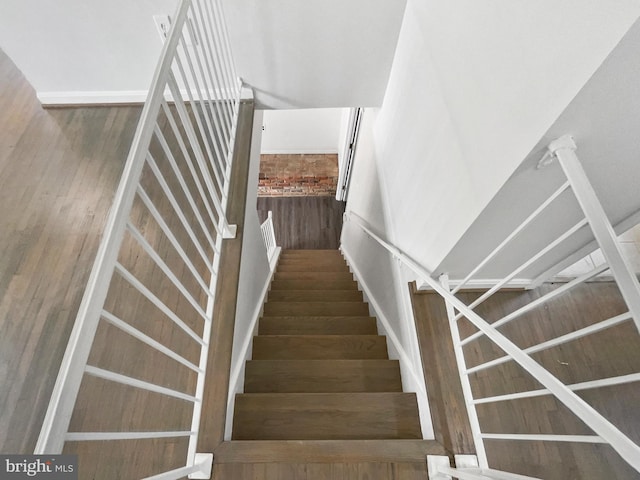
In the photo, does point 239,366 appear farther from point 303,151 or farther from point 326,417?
point 303,151

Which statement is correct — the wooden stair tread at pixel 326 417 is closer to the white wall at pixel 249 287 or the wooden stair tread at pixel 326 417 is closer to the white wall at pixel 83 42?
the white wall at pixel 249 287

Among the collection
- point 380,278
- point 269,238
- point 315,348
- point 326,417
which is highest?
point 269,238

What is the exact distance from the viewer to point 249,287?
2160 millimetres

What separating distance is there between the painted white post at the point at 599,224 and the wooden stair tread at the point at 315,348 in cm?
178

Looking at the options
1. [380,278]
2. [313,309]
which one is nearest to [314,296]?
[313,309]

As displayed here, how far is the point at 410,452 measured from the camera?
1.40m

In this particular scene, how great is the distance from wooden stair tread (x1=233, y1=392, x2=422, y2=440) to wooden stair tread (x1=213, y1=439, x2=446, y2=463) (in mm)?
212

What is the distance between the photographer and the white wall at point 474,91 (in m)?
0.69

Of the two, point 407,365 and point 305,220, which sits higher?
point 305,220

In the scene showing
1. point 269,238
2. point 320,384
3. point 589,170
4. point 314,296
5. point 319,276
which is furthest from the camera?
point 269,238

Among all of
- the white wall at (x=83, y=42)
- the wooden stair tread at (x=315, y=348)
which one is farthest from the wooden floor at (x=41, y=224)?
the wooden stair tread at (x=315, y=348)

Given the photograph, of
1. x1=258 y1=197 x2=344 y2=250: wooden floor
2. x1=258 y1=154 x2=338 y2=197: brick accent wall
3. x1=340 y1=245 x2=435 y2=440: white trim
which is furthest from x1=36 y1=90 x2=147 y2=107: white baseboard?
x1=258 y1=154 x2=338 y2=197: brick accent wall

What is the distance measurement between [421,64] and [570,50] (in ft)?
3.62

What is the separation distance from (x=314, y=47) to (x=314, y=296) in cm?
224
